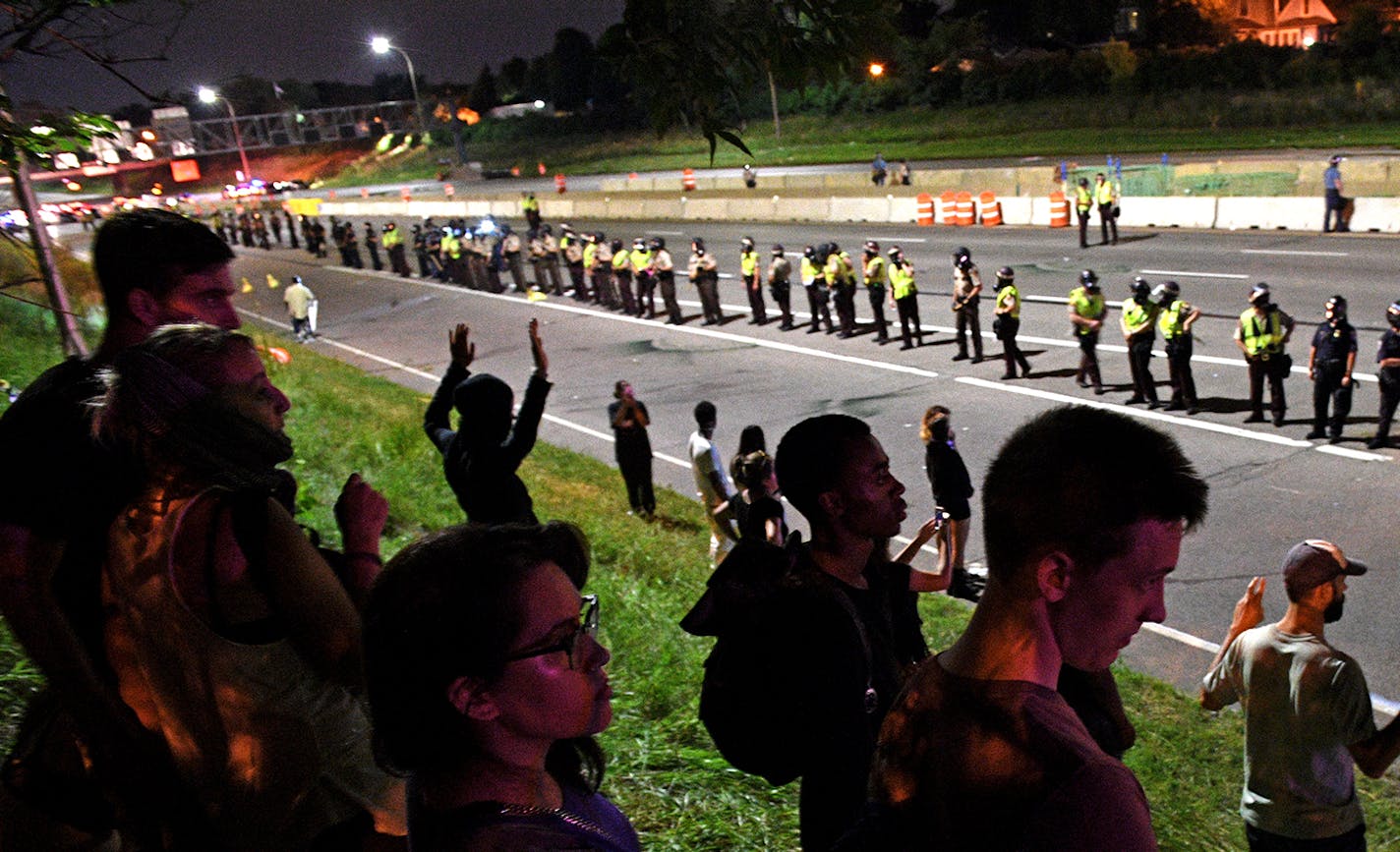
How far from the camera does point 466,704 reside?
6.02 ft

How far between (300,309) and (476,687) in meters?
26.3

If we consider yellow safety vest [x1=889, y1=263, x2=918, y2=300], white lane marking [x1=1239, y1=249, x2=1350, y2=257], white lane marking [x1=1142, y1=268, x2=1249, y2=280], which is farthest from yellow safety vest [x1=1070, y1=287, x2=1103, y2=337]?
white lane marking [x1=1239, y1=249, x2=1350, y2=257]

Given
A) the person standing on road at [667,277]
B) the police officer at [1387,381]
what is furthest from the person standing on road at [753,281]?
the police officer at [1387,381]

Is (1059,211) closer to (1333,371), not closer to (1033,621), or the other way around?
(1333,371)

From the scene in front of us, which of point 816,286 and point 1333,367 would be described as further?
point 816,286

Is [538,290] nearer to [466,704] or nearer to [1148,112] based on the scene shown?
[466,704]

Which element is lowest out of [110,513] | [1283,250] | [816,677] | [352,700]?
[1283,250]

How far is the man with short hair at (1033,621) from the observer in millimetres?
1961

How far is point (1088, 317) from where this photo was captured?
14352 mm

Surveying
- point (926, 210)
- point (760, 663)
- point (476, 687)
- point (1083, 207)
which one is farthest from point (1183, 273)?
point (476, 687)

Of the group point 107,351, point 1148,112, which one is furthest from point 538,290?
point 1148,112

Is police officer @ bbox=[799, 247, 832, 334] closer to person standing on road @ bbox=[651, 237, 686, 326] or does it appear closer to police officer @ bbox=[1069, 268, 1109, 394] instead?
person standing on road @ bbox=[651, 237, 686, 326]

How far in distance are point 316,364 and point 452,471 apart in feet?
60.1

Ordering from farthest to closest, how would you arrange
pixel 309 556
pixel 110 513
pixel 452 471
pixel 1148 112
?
pixel 1148 112 < pixel 452 471 < pixel 110 513 < pixel 309 556
